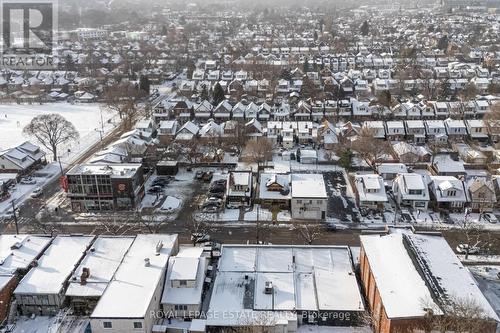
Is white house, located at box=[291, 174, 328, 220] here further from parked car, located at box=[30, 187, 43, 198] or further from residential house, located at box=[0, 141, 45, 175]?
residential house, located at box=[0, 141, 45, 175]

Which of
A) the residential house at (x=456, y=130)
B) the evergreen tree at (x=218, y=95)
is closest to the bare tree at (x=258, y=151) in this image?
the evergreen tree at (x=218, y=95)

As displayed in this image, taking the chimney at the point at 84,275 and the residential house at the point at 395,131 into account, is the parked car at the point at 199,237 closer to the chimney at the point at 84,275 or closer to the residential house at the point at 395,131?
the chimney at the point at 84,275

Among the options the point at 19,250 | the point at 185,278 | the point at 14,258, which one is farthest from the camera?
the point at 19,250

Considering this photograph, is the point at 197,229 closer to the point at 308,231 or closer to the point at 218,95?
the point at 308,231

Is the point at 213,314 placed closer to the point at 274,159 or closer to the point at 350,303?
the point at 350,303

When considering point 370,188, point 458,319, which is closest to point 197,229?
point 370,188

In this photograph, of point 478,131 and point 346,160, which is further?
point 478,131
